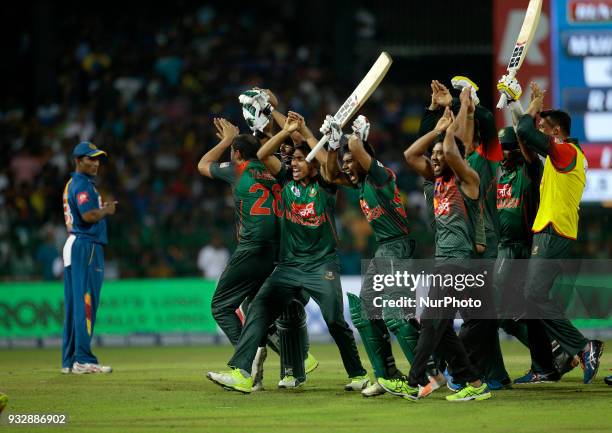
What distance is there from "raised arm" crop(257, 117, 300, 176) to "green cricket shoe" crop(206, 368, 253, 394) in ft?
6.38

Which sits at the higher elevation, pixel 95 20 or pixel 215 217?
pixel 95 20

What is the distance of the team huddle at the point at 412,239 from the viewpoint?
977 centimetres

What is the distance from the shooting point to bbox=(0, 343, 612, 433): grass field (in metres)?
8.33

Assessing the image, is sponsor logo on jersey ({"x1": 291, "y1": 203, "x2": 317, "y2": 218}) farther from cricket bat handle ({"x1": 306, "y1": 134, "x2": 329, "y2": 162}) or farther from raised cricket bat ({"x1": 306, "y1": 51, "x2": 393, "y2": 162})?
raised cricket bat ({"x1": 306, "y1": 51, "x2": 393, "y2": 162})

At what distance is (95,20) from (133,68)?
7.53 feet

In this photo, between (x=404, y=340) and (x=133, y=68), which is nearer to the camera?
(x=404, y=340)

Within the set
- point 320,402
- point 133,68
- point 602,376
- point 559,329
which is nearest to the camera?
point 320,402

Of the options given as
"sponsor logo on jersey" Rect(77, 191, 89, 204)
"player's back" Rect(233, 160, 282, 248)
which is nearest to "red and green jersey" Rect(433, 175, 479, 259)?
"player's back" Rect(233, 160, 282, 248)

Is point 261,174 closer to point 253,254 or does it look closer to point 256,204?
point 256,204

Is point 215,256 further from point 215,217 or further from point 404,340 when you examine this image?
point 404,340

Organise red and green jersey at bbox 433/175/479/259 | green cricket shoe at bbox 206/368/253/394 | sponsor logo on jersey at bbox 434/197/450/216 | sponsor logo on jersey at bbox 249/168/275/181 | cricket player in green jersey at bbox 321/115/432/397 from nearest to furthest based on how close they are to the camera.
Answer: red and green jersey at bbox 433/175/479/259 → sponsor logo on jersey at bbox 434/197/450/216 → cricket player in green jersey at bbox 321/115/432/397 → green cricket shoe at bbox 206/368/253/394 → sponsor logo on jersey at bbox 249/168/275/181

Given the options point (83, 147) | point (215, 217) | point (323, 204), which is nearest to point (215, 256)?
point (215, 217)

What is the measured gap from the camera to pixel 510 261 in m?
10.9

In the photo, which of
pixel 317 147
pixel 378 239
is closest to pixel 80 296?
pixel 317 147
